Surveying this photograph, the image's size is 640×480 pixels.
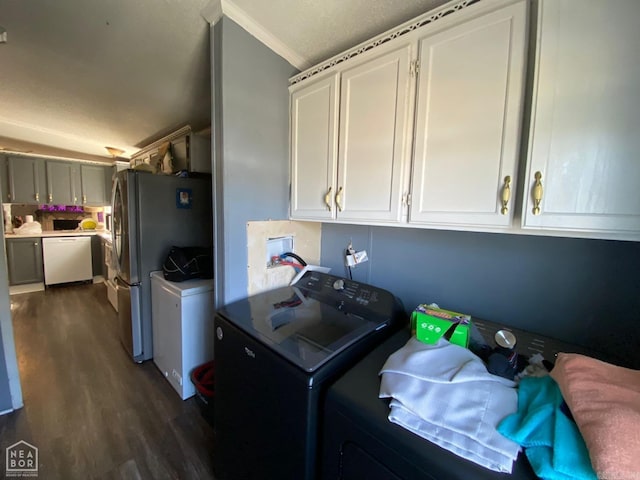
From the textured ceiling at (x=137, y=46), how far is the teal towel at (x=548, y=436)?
1511 millimetres

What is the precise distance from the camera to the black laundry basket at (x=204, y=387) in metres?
1.62

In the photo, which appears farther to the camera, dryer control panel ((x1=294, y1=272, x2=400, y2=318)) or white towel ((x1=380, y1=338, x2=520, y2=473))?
dryer control panel ((x1=294, y1=272, x2=400, y2=318))

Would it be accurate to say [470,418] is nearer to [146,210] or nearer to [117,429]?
[117,429]

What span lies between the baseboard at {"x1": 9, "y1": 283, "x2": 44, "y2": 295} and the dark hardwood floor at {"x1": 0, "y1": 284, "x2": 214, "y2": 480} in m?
1.90

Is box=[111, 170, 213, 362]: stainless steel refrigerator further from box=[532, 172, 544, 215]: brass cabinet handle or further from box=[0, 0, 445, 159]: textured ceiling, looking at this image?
Answer: box=[532, 172, 544, 215]: brass cabinet handle

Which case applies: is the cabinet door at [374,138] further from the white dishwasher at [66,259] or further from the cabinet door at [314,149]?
the white dishwasher at [66,259]

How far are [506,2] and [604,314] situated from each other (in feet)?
3.89

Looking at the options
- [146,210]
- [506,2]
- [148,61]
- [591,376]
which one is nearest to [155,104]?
[148,61]

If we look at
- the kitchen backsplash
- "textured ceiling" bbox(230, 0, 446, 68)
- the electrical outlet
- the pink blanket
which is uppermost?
"textured ceiling" bbox(230, 0, 446, 68)

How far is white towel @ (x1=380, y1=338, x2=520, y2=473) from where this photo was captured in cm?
55

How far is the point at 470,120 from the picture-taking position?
2.96 feet

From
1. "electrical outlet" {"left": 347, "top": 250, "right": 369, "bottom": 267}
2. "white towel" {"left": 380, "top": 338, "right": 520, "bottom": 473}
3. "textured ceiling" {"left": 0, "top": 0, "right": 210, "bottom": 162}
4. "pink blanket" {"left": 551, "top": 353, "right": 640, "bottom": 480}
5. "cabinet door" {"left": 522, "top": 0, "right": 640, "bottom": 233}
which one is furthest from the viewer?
"electrical outlet" {"left": 347, "top": 250, "right": 369, "bottom": 267}

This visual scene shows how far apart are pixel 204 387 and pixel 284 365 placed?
1192 millimetres

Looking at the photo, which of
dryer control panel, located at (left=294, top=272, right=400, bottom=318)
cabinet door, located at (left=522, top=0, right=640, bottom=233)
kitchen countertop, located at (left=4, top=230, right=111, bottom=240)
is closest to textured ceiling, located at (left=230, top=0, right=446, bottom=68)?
cabinet door, located at (left=522, top=0, right=640, bottom=233)
